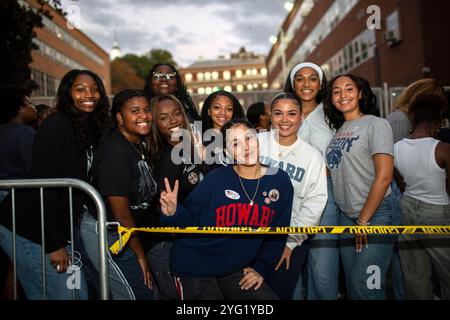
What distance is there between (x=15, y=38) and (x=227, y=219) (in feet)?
43.3

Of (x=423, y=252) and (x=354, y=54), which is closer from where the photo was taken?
(x=423, y=252)

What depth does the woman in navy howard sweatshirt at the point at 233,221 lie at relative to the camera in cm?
276

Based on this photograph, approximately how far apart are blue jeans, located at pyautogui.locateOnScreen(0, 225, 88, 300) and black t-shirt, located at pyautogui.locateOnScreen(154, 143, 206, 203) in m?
0.97

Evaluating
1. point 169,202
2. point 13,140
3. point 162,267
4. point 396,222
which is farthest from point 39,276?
point 396,222

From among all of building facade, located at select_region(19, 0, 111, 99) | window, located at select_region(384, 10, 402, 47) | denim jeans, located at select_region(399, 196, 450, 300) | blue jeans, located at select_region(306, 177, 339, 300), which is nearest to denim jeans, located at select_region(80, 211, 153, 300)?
blue jeans, located at select_region(306, 177, 339, 300)

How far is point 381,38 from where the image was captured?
20.5 meters

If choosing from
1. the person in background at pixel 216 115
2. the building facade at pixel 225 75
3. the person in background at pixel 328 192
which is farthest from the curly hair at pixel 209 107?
the building facade at pixel 225 75

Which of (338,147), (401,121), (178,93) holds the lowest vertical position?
(338,147)

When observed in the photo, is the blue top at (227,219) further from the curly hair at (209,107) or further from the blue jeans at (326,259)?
the curly hair at (209,107)

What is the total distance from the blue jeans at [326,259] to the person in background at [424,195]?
2.18ft

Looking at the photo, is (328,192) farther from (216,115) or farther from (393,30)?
(393,30)

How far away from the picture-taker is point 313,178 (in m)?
3.19

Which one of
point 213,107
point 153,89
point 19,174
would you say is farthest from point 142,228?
point 153,89

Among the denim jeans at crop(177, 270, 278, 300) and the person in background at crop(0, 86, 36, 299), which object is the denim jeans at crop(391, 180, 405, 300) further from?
the person in background at crop(0, 86, 36, 299)
